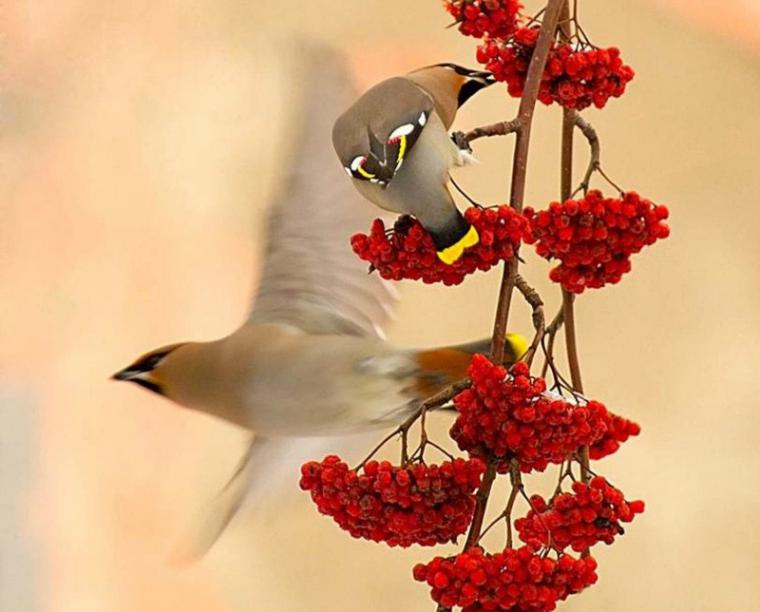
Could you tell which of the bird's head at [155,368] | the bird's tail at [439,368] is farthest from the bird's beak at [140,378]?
the bird's tail at [439,368]

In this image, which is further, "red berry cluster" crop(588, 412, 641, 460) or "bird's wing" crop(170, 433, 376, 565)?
"bird's wing" crop(170, 433, 376, 565)

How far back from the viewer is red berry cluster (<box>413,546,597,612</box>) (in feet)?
1.27

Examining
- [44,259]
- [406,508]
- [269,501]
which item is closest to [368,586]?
[269,501]

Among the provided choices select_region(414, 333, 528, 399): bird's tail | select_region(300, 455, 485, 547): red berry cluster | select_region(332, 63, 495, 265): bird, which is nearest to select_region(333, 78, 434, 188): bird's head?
select_region(332, 63, 495, 265): bird

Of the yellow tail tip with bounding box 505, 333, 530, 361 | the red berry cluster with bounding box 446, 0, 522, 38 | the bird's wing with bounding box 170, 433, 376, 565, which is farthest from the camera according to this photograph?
the bird's wing with bounding box 170, 433, 376, 565

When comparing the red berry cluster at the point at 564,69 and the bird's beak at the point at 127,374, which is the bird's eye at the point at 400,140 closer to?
the red berry cluster at the point at 564,69

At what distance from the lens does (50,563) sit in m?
0.80

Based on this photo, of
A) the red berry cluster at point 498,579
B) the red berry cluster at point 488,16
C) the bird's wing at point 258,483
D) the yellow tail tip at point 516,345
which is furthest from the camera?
the bird's wing at point 258,483

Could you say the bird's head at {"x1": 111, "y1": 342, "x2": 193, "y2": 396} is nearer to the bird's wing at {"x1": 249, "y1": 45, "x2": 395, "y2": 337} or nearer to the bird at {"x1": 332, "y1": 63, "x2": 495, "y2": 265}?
the bird's wing at {"x1": 249, "y1": 45, "x2": 395, "y2": 337}

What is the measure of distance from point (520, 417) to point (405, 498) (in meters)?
0.05

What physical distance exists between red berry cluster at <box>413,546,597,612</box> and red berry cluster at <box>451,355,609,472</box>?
0.04 m

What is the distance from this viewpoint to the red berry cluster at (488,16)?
0.50 metres

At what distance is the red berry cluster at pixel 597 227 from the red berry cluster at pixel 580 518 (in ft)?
0.31

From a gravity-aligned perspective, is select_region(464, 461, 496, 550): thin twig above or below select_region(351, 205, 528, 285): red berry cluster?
below
